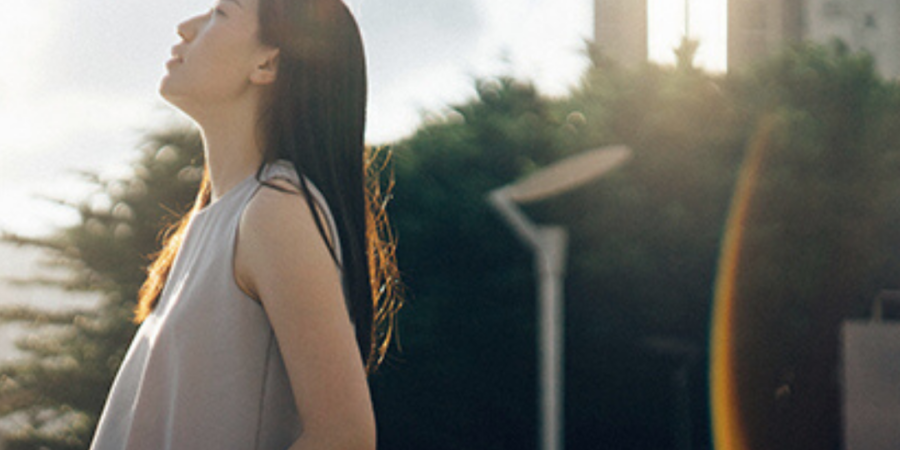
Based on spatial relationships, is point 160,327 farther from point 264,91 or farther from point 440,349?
point 440,349

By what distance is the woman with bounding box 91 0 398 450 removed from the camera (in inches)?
47.6

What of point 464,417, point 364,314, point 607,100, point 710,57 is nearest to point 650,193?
point 607,100

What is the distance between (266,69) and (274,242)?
38 centimetres

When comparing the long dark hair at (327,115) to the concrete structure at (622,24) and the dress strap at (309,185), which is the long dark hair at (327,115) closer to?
the dress strap at (309,185)

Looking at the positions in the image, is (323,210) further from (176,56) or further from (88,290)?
(88,290)

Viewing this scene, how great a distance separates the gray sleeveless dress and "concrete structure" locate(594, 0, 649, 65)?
36417 millimetres

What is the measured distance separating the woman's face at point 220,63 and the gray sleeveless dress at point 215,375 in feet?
0.71

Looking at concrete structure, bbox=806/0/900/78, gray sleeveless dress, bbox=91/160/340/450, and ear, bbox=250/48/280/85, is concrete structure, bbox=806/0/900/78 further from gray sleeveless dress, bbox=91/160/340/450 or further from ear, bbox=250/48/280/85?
gray sleeveless dress, bbox=91/160/340/450

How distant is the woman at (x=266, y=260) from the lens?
1208 mm

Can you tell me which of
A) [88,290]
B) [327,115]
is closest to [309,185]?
[327,115]

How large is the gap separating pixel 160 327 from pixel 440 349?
32.7 feet

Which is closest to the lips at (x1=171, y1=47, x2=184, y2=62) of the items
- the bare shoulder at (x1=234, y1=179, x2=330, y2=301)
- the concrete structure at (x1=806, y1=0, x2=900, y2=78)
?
the bare shoulder at (x1=234, y1=179, x2=330, y2=301)

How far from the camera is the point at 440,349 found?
11.2 metres

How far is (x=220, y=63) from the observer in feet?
4.84
